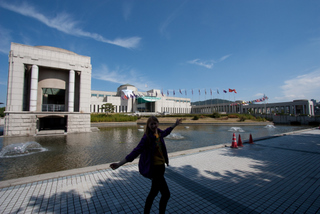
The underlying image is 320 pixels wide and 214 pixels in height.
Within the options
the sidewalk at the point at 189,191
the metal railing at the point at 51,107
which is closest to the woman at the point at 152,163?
the sidewalk at the point at 189,191

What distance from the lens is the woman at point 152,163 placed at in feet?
9.50

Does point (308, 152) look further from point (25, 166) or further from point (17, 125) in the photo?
point (17, 125)

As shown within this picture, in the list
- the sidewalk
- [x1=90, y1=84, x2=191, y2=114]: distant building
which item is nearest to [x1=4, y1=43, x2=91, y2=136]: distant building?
the sidewalk

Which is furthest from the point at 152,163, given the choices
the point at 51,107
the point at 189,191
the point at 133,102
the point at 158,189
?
the point at 133,102

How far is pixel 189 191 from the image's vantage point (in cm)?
441

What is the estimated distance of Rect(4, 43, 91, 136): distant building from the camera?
58.1 ft

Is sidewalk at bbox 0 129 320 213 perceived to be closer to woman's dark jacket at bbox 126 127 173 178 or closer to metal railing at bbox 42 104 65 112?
woman's dark jacket at bbox 126 127 173 178

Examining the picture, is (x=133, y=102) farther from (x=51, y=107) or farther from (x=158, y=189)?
(x=158, y=189)

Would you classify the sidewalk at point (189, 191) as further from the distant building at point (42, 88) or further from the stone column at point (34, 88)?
the stone column at point (34, 88)

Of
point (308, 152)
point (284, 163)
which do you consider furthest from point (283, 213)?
point (308, 152)

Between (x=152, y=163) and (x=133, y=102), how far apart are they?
257 ft

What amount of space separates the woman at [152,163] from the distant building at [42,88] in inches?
788

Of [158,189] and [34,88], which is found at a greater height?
[34,88]

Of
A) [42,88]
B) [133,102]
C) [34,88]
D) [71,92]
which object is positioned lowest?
[71,92]
